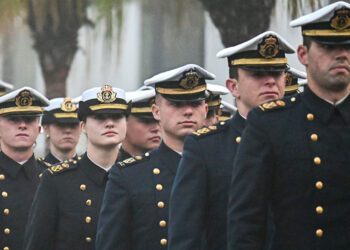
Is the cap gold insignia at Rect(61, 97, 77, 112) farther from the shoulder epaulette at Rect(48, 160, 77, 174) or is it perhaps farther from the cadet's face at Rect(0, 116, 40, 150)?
the shoulder epaulette at Rect(48, 160, 77, 174)

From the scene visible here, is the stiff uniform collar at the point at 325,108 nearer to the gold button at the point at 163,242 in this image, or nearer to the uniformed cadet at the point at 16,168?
the gold button at the point at 163,242

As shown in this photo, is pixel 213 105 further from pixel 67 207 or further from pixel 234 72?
pixel 234 72

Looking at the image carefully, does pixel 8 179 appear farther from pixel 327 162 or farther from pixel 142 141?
pixel 327 162

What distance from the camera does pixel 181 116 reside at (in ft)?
24.8

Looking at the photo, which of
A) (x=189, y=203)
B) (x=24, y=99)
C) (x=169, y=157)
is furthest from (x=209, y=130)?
(x=24, y=99)

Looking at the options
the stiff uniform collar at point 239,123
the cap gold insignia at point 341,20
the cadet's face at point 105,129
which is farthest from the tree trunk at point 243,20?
the cap gold insignia at point 341,20

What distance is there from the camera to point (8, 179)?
977 centimetres

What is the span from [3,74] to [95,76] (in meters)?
1.35

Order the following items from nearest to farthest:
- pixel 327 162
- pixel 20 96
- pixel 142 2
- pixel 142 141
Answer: pixel 327 162 → pixel 142 141 → pixel 20 96 → pixel 142 2

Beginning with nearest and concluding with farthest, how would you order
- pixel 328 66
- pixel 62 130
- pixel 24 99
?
pixel 328 66 < pixel 24 99 < pixel 62 130

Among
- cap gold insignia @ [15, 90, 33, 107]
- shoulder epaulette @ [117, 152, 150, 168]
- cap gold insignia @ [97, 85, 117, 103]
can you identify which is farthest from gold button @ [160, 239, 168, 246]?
A: cap gold insignia @ [15, 90, 33, 107]

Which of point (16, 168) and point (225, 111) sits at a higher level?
point (225, 111)

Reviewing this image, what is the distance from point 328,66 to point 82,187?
136 inches

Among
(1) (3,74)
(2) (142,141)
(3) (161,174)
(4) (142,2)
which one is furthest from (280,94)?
(1) (3,74)
